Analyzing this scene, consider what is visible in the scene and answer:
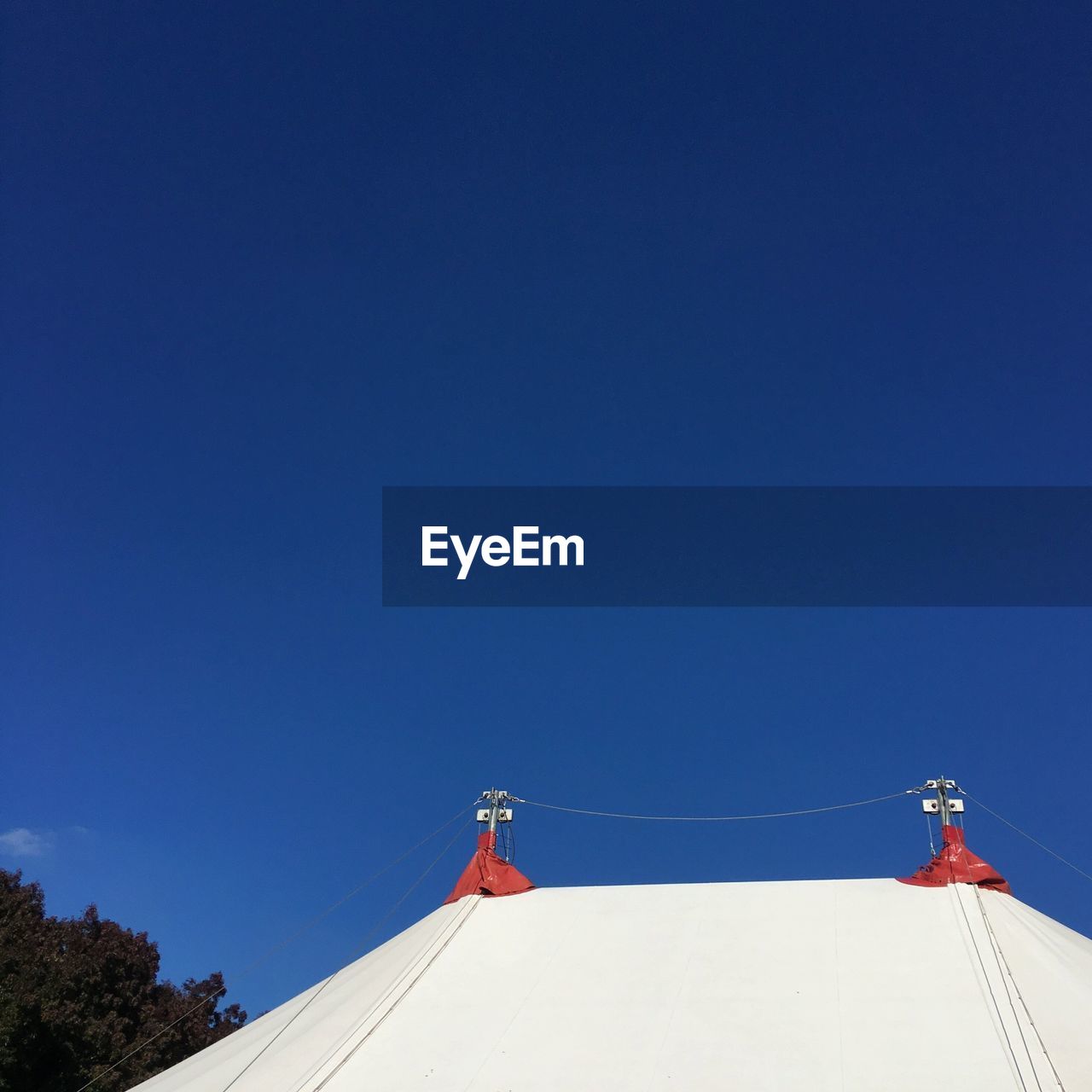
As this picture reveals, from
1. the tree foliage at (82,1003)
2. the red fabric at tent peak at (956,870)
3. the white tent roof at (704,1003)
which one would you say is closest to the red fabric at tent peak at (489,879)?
the white tent roof at (704,1003)

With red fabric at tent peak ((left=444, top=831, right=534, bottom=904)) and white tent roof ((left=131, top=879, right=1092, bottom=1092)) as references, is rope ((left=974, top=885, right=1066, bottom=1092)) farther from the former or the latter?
red fabric at tent peak ((left=444, top=831, right=534, bottom=904))

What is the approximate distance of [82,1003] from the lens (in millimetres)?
17875

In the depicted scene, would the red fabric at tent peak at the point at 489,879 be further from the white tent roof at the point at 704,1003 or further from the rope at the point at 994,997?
the rope at the point at 994,997

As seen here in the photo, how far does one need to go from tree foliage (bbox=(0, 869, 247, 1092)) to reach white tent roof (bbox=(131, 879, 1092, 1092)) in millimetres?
8256

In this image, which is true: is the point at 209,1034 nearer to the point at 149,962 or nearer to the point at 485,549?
the point at 149,962

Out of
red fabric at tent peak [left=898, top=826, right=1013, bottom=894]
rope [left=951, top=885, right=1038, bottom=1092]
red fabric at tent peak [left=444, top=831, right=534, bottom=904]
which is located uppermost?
red fabric at tent peak [left=444, top=831, right=534, bottom=904]

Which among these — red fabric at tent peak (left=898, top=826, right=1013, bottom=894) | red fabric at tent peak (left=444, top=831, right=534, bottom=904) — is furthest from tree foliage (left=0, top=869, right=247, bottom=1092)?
red fabric at tent peak (left=898, top=826, right=1013, bottom=894)

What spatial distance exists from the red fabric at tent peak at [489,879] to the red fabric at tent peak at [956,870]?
176 inches

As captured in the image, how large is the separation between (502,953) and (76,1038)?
11.0m

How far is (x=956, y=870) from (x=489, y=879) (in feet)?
17.5

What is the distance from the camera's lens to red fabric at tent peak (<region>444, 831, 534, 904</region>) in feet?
40.4

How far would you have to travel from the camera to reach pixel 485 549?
46.2 ft

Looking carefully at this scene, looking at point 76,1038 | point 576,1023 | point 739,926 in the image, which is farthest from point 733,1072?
point 76,1038

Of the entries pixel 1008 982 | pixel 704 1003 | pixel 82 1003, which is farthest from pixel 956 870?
pixel 82 1003
